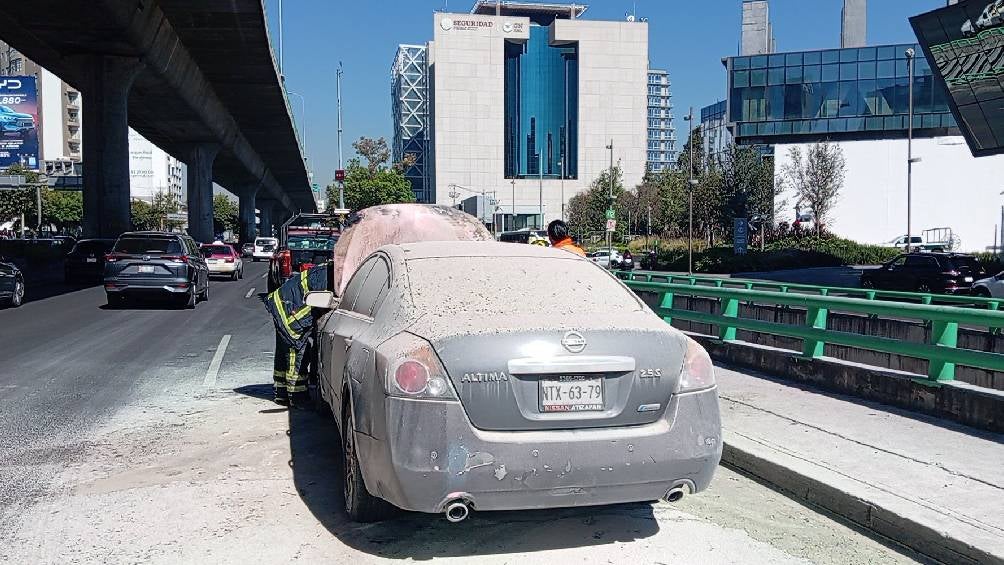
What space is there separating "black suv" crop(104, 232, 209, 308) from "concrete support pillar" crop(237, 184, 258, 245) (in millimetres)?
69568

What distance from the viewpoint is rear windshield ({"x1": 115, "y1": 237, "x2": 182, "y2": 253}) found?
66.6 ft

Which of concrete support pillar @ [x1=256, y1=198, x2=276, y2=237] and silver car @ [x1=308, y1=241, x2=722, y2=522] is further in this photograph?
concrete support pillar @ [x1=256, y1=198, x2=276, y2=237]

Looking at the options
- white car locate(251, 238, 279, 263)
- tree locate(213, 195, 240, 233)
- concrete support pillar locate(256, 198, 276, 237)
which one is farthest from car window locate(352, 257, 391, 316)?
tree locate(213, 195, 240, 233)

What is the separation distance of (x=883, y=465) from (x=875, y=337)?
274 cm

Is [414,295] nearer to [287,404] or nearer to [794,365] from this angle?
[287,404]

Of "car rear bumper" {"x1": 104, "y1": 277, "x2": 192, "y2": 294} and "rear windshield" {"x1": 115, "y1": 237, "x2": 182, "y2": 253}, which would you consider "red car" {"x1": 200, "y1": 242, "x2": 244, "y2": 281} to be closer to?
"rear windshield" {"x1": 115, "y1": 237, "x2": 182, "y2": 253}

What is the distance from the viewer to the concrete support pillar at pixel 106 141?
1411 inches

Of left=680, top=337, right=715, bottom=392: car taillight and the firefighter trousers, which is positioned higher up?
left=680, top=337, right=715, bottom=392: car taillight

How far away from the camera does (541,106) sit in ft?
452

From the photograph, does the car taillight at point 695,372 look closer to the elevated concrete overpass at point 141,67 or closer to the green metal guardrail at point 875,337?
the green metal guardrail at point 875,337

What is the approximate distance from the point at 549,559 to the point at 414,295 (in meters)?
1.62

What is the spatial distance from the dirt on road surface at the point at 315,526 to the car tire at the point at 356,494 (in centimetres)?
9

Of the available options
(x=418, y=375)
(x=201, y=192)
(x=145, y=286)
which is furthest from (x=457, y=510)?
(x=201, y=192)

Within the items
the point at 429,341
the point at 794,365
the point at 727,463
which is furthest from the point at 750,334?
the point at 429,341
